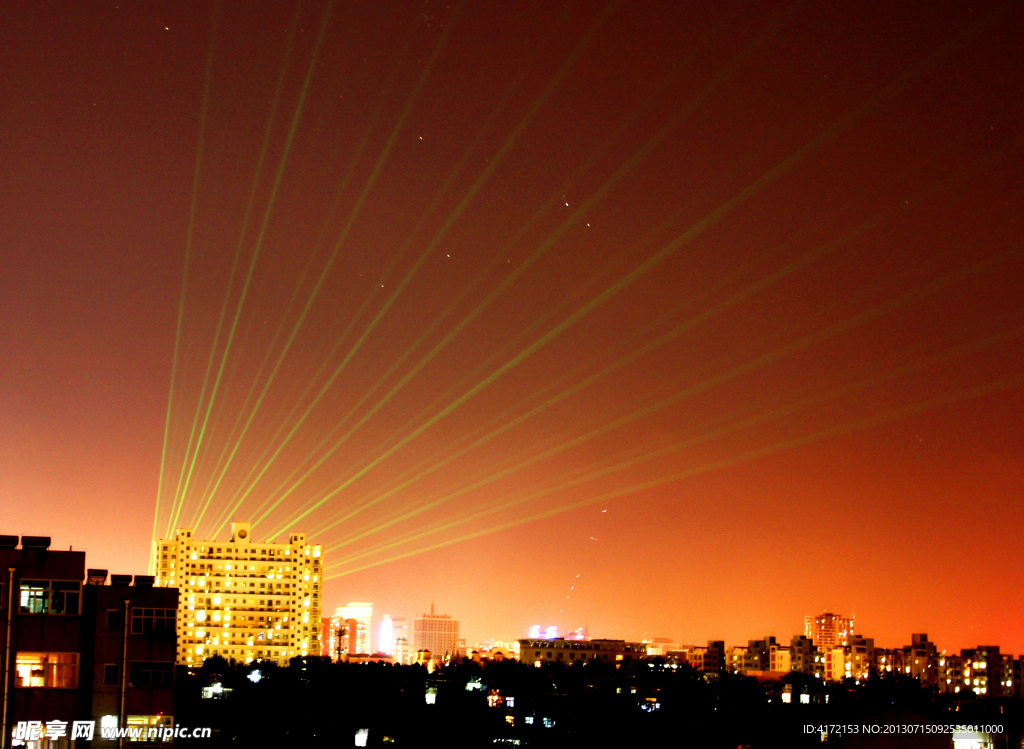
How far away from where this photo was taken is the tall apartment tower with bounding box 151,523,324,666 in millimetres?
102875

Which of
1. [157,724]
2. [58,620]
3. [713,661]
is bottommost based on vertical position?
[713,661]

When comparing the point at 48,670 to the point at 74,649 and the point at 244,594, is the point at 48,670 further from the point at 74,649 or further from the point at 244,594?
the point at 244,594

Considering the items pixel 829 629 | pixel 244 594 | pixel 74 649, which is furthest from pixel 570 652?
pixel 74 649

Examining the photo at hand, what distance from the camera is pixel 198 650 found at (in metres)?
100

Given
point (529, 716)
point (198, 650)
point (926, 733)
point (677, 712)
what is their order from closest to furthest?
point (926, 733) < point (529, 716) < point (677, 712) < point (198, 650)

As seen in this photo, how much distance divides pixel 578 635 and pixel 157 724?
139 metres

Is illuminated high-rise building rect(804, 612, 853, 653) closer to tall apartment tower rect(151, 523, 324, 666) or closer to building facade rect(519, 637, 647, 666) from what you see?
building facade rect(519, 637, 647, 666)

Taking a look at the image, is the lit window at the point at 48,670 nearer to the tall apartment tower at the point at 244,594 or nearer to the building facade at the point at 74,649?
the building facade at the point at 74,649

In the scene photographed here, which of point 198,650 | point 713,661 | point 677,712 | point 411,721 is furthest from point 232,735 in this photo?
point 713,661

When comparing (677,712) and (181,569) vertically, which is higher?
(181,569)

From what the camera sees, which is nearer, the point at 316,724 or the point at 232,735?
the point at 232,735

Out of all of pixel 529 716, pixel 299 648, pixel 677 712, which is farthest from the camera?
pixel 299 648

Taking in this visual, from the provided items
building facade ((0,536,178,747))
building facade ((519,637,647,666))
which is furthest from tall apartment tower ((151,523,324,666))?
building facade ((0,536,178,747))

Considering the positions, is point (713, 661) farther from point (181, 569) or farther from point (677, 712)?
point (677, 712)
